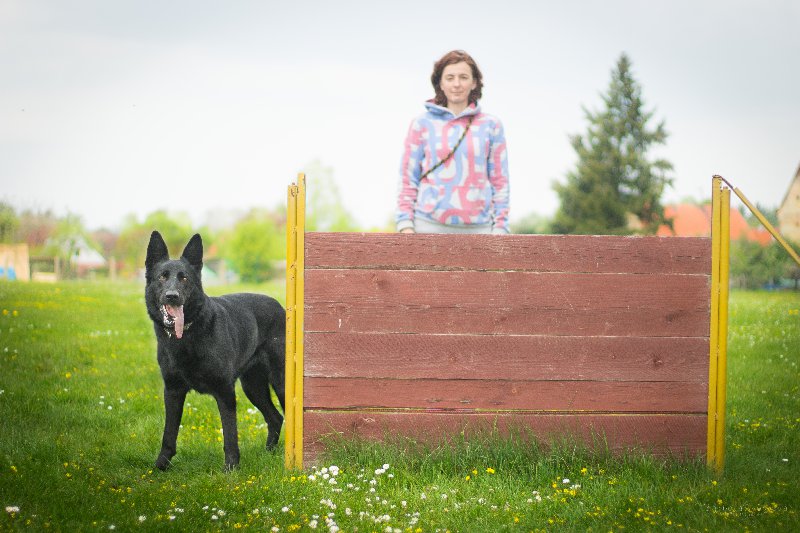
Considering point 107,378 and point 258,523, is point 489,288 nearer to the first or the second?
point 258,523

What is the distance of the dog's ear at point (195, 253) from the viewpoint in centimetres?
446

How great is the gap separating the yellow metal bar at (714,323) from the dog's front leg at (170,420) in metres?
3.41

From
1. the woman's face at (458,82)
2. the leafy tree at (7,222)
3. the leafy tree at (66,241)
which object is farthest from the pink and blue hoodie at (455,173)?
the leafy tree at (66,241)

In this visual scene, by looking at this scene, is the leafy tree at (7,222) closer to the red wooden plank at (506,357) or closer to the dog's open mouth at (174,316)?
the dog's open mouth at (174,316)

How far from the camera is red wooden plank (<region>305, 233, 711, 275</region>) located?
4422 mm

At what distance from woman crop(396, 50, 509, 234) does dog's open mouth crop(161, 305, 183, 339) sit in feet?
5.10

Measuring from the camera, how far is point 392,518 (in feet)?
12.1

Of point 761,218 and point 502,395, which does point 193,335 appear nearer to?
point 502,395

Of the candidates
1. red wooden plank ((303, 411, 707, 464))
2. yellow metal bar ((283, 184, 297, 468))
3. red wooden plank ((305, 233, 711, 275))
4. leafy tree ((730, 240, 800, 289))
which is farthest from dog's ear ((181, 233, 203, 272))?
leafy tree ((730, 240, 800, 289))

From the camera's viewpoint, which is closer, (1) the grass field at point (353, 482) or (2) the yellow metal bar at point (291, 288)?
(1) the grass field at point (353, 482)

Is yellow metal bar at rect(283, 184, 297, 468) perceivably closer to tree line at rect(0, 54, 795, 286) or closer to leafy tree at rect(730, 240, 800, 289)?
leafy tree at rect(730, 240, 800, 289)

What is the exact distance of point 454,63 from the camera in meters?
5.00

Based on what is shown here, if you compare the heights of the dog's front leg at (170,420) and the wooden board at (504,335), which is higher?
the wooden board at (504,335)

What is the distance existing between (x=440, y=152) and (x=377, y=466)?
2.14m
